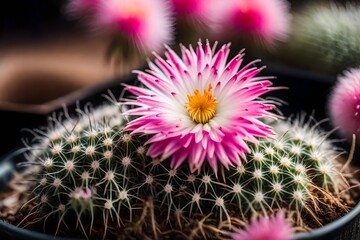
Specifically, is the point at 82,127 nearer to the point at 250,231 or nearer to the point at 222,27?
the point at 250,231

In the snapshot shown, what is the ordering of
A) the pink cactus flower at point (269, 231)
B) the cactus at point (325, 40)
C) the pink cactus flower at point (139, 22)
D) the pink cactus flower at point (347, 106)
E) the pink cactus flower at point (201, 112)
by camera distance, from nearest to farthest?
1. the pink cactus flower at point (269, 231)
2. the pink cactus flower at point (201, 112)
3. the pink cactus flower at point (347, 106)
4. the pink cactus flower at point (139, 22)
5. the cactus at point (325, 40)

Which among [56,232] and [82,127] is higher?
[82,127]

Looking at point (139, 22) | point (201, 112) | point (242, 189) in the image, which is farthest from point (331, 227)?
point (139, 22)

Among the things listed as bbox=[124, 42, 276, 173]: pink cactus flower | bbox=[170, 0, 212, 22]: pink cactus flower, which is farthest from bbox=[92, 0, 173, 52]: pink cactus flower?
bbox=[124, 42, 276, 173]: pink cactus flower

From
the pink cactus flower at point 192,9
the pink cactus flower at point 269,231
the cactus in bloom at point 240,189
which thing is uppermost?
the pink cactus flower at point 192,9

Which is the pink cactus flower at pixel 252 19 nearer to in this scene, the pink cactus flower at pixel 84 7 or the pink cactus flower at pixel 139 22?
the pink cactus flower at pixel 139 22

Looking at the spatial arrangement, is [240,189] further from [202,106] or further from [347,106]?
[347,106]

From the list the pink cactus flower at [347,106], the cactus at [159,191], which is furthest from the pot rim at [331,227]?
the pink cactus flower at [347,106]

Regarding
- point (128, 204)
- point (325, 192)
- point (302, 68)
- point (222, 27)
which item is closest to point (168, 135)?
point (128, 204)
